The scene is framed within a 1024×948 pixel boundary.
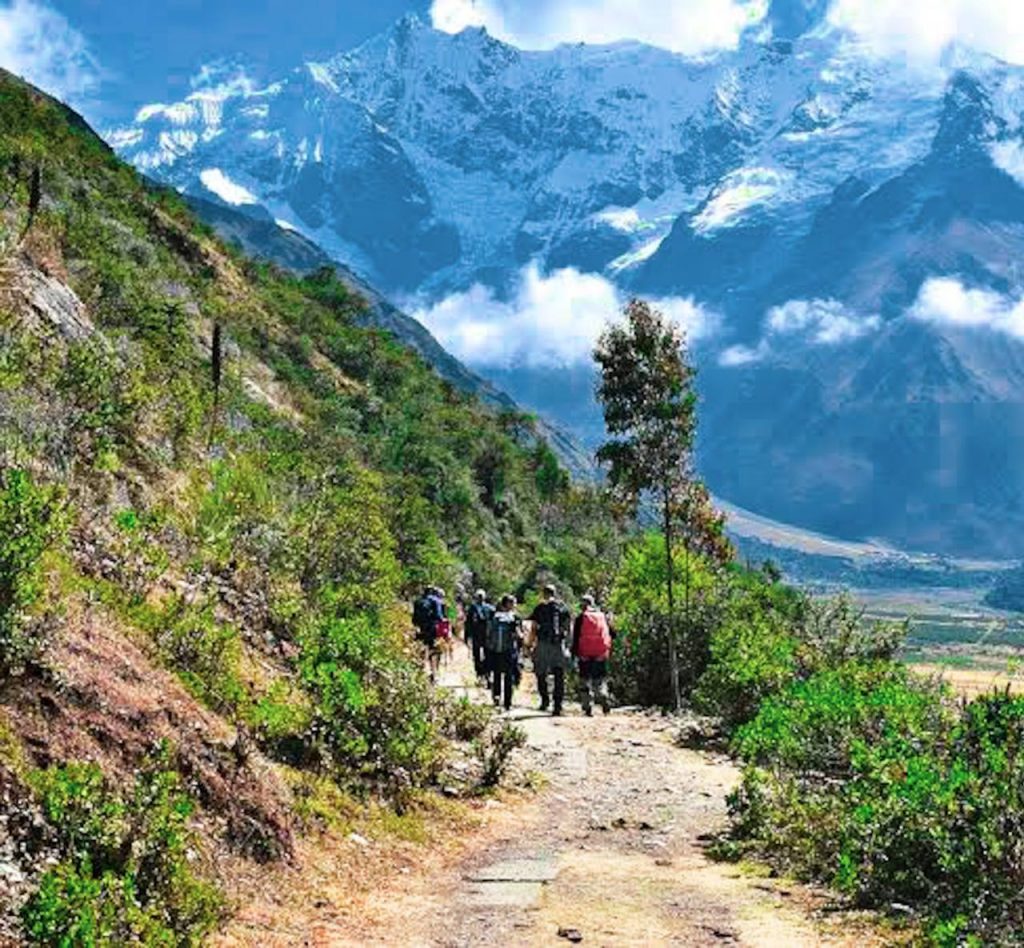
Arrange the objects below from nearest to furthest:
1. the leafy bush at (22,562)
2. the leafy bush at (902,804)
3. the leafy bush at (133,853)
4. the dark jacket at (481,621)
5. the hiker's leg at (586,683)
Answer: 1. the leafy bush at (133,853)
2. the leafy bush at (22,562)
3. the leafy bush at (902,804)
4. the hiker's leg at (586,683)
5. the dark jacket at (481,621)

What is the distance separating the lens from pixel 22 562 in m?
8.42

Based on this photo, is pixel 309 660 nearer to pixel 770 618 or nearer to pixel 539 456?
pixel 770 618

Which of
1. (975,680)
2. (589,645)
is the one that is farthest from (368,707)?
(975,680)

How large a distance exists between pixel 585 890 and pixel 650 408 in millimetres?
17277

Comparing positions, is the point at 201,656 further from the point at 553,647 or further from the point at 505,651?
the point at 553,647

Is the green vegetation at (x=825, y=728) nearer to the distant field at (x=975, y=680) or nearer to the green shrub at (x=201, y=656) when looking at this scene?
the distant field at (x=975, y=680)

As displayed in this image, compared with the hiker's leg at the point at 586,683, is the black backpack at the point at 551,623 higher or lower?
higher

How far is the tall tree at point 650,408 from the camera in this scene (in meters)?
26.0

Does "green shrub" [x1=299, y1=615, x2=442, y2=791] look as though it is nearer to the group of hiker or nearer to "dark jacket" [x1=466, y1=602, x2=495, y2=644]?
the group of hiker

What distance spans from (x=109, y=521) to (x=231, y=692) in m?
3.44

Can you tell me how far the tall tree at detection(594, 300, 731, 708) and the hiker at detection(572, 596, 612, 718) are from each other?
432 centimetres

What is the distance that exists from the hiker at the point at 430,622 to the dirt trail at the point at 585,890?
778 centimetres

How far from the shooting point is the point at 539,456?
10219cm

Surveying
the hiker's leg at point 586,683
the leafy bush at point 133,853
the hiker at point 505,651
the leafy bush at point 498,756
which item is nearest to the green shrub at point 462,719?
the leafy bush at point 498,756
